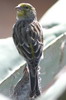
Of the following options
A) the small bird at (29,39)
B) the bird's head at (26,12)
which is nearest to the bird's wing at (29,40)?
the small bird at (29,39)

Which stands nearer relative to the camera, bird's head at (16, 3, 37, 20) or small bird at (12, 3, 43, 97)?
small bird at (12, 3, 43, 97)

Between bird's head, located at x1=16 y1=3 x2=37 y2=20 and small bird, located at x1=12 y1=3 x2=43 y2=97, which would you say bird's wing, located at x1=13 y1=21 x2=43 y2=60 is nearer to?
small bird, located at x1=12 y1=3 x2=43 y2=97

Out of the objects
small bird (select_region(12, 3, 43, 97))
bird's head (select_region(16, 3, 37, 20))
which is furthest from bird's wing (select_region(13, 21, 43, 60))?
bird's head (select_region(16, 3, 37, 20))

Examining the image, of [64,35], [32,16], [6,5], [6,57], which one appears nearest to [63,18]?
[64,35]

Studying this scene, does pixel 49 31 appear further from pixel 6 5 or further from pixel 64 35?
pixel 6 5

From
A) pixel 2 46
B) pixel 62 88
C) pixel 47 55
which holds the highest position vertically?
pixel 62 88

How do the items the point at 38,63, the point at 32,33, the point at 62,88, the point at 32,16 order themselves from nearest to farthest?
the point at 62,88 < the point at 38,63 < the point at 32,33 < the point at 32,16

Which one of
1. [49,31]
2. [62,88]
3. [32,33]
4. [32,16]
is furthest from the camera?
[32,16]

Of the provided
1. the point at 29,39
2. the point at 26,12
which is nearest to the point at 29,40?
the point at 29,39

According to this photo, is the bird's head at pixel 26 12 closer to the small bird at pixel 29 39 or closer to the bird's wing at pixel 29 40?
the small bird at pixel 29 39
